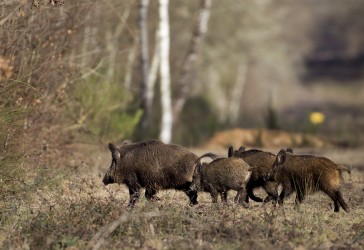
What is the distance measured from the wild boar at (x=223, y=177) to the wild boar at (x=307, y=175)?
388mm

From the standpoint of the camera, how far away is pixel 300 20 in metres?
87.0

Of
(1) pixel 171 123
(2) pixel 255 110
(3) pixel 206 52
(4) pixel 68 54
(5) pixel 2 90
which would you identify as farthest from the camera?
(2) pixel 255 110

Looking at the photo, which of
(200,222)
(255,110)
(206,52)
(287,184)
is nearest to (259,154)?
(287,184)

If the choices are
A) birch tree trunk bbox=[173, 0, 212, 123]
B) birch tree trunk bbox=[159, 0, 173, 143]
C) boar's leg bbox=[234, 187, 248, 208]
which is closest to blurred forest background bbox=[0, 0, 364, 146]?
birch tree trunk bbox=[173, 0, 212, 123]

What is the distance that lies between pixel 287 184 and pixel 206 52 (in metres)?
27.8

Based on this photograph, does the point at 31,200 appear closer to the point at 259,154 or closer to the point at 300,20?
the point at 259,154

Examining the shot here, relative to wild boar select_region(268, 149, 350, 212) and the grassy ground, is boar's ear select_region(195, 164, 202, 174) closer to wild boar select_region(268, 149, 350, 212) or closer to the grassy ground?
the grassy ground

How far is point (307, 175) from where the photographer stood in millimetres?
10766

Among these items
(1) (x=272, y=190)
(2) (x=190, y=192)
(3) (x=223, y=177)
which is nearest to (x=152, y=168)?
(2) (x=190, y=192)

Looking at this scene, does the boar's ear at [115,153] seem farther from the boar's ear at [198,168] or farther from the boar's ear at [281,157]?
the boar's ear at [281,157]

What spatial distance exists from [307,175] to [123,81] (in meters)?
8.64

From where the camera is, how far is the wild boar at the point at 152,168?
432 inches

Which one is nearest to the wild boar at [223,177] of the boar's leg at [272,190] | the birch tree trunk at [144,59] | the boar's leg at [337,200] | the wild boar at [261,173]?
the wild boar at [261,173]

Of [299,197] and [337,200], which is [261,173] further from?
[337,200]
